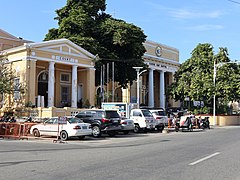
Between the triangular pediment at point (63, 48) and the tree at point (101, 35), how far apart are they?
161 centimetres

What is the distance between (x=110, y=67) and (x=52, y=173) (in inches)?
1439

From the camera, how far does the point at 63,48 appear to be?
40250mm

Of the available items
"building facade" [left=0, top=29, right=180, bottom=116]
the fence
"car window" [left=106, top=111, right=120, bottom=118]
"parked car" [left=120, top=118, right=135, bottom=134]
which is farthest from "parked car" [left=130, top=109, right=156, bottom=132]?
"building facade" [left=0, top=29, right=180, bottom=116]

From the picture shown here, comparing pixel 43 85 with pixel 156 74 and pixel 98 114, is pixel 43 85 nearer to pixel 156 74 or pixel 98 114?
pixel 98 114

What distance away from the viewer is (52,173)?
9.53 metres

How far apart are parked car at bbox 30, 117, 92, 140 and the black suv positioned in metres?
1.67

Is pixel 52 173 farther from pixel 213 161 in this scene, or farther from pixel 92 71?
pixel 92 71

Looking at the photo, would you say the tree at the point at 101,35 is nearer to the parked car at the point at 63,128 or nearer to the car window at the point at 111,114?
the car window at the point at 111,114

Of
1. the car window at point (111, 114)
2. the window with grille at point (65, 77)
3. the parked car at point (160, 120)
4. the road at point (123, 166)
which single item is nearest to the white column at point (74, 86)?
the window with grille at point (65, 77)

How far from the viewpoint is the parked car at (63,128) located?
2103 cm

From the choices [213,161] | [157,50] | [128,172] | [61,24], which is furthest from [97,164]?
[157,50]

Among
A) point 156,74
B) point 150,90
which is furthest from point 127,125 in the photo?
point 156,74

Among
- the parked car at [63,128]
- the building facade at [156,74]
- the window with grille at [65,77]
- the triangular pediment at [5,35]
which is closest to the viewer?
the parked car at [63,128]

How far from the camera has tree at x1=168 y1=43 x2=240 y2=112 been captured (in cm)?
4231
